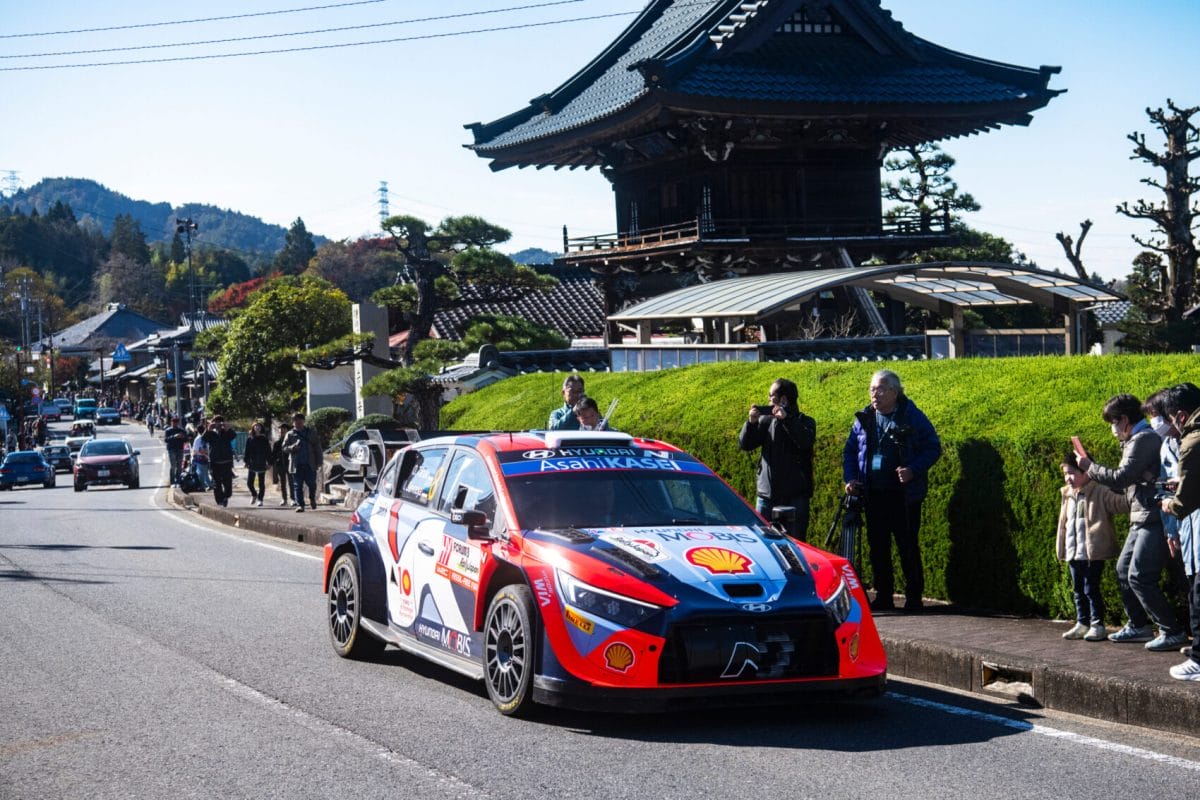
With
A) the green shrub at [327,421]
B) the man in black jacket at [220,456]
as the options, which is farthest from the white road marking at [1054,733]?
the green shrub at [327,421]

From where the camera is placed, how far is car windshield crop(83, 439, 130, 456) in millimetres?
43969

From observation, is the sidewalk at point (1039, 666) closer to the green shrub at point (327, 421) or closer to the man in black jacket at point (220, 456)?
the man in black jacket at point (220, 456)

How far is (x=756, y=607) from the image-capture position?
7133 millimetres

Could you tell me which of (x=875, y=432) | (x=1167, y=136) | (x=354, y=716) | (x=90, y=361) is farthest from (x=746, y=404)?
(x=90, y=361)

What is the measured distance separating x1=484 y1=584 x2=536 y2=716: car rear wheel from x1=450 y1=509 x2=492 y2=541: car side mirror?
0.45m

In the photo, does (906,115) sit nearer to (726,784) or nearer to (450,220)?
(450,220)

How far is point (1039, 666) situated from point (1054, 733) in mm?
791

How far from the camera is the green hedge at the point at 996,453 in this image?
9703 mm

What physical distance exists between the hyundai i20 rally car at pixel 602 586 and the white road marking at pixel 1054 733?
0.65 metres

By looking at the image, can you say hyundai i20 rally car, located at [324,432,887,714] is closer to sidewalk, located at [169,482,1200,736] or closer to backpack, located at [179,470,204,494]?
sidewalk, located at [169,482,1200,736]

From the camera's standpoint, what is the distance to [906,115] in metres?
38.6

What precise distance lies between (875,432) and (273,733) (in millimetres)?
5099

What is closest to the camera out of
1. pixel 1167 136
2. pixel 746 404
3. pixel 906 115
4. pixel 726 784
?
pixel 726 784

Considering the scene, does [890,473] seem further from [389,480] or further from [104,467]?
[104,467]
